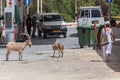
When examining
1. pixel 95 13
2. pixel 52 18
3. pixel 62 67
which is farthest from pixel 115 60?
pixel 52 18

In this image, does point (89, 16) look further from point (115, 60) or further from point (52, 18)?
point (115, 60)

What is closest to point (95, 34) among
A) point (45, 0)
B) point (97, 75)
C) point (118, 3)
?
point (97, 75)

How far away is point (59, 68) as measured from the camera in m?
16.7

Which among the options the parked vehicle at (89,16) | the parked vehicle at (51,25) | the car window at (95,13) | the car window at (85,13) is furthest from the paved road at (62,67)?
the parked vehicle at (51,25)

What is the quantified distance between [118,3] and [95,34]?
64.5 metres

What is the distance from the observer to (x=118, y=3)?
8900cm

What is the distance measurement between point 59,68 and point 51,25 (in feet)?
65.4

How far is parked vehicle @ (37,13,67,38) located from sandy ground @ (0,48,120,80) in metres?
14.2

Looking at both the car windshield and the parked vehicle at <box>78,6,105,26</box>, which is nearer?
the parked vehicle at <box>78,6,105,26</box>

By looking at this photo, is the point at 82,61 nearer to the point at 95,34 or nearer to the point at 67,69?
the point at 67,69

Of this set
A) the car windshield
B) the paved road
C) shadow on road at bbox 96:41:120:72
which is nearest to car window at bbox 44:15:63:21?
the car windshield

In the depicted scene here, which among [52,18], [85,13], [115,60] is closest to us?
[115,60]

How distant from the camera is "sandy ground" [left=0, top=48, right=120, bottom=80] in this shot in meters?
14.4

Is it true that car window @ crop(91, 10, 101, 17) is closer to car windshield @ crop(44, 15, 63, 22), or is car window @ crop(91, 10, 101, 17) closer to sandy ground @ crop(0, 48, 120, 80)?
car windshield @ crop(44, 15, 63, 22)
